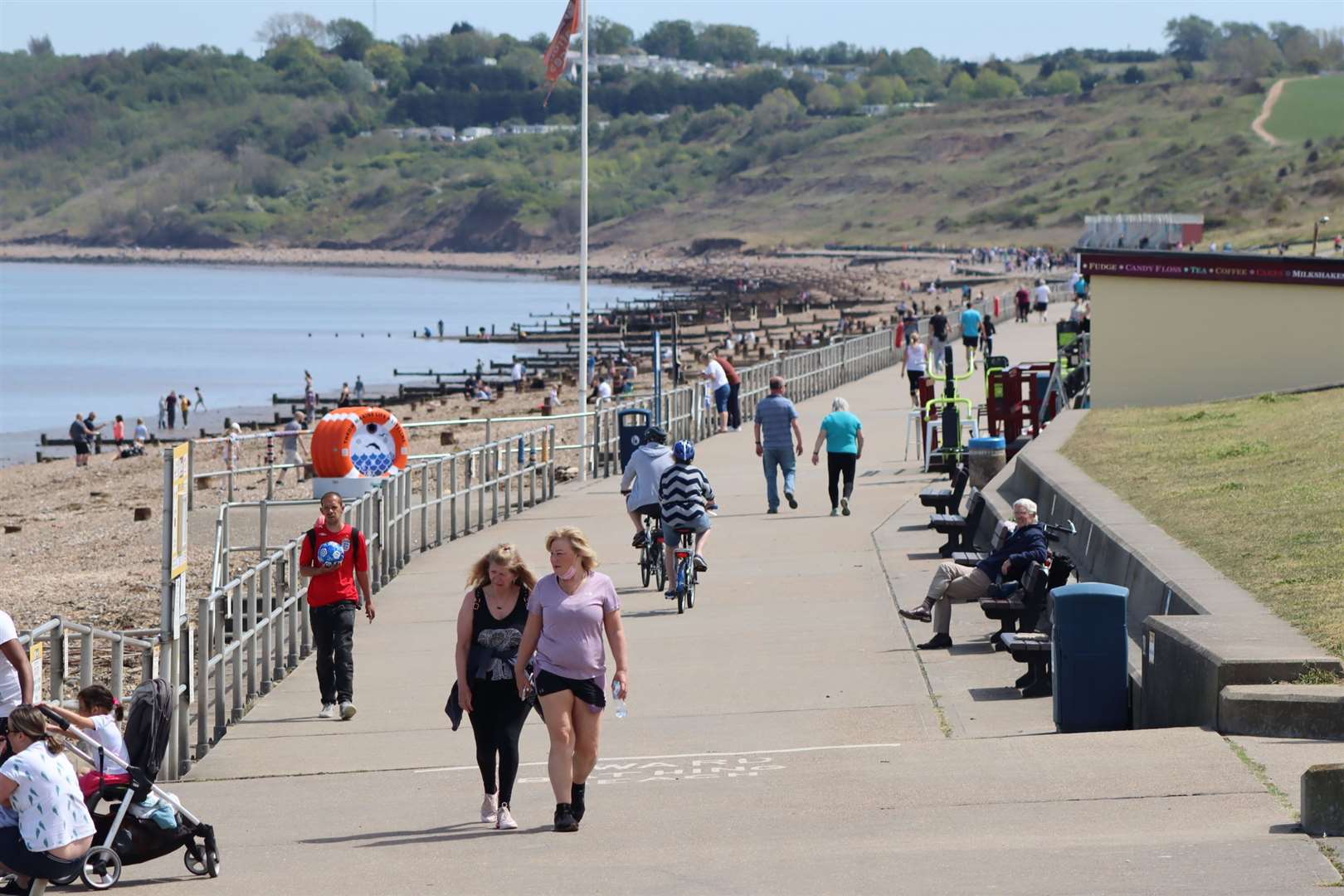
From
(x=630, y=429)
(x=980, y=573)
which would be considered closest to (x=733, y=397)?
(x=630, y=429)

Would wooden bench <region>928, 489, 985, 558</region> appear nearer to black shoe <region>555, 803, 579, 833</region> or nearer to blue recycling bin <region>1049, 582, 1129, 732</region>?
blue recycling bin <region>1049, 582, 1129, 732</region>

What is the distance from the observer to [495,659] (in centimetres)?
893

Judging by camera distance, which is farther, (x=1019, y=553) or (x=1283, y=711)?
(x=1019, y=553)

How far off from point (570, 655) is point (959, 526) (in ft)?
31.0

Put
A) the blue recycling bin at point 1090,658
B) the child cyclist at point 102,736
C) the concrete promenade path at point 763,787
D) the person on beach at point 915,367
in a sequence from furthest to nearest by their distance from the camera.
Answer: the person on beach at point 915,367, the blue recycling bin at point 1090,658, the child cyclist at point 102,736, the concrete promenade path at point 763,787

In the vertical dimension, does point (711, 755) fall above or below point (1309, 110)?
below

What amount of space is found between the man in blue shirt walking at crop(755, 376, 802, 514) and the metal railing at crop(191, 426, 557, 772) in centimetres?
323

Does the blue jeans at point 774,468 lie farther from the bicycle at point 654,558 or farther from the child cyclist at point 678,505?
the child cyclist at point 678,505

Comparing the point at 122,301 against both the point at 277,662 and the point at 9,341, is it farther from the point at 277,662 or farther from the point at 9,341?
the point at 277,662

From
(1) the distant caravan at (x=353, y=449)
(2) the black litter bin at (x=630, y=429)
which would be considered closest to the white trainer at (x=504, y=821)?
(1) the distant caravan at (x=353, y=449)

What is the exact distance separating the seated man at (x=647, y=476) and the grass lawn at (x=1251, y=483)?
3953 millimetres

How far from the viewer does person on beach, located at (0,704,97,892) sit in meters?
7.66

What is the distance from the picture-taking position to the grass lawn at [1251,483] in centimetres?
1195

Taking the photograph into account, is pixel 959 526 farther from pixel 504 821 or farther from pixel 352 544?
pixel 504 821
